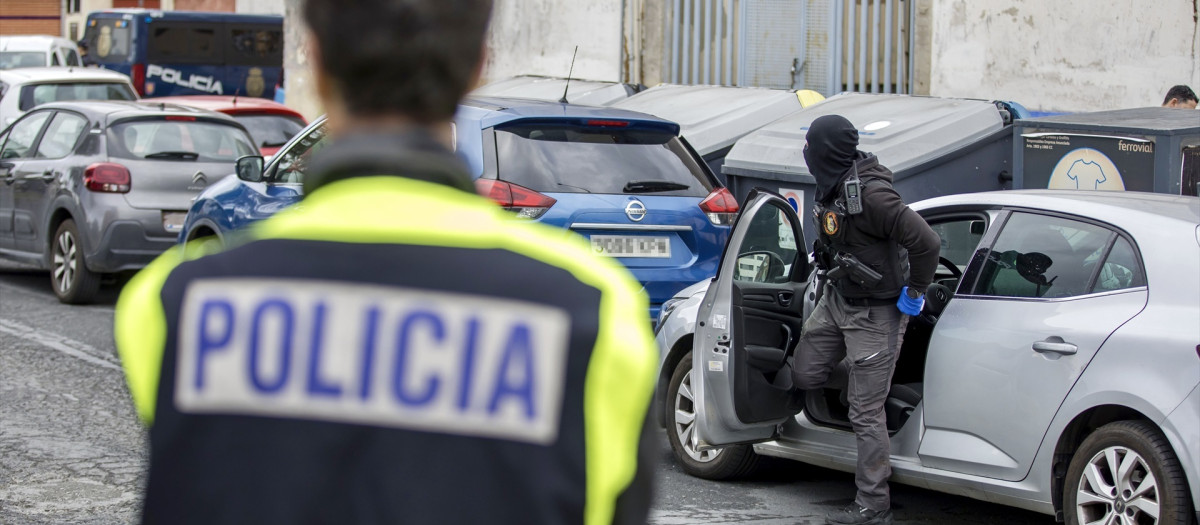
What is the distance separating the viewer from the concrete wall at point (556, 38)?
1609cm

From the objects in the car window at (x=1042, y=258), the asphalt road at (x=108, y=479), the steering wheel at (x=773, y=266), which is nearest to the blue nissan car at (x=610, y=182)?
the asphalt road at (x=108, y=479)

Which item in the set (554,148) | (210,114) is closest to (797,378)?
(554,148)

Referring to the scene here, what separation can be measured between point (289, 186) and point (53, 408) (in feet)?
7.02

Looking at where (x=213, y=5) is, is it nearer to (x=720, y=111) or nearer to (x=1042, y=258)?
(x=720, y=111)

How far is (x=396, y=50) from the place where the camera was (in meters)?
1.41

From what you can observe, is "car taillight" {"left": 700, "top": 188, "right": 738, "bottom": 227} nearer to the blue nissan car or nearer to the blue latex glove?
the blue nissan car

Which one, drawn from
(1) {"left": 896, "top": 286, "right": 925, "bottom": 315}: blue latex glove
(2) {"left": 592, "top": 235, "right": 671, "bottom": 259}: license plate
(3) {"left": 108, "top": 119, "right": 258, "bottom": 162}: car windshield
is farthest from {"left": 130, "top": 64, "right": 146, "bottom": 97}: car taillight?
(1) {"left": 896, "top": 286, "right": 925, "bottom": 315}: blue latex glove

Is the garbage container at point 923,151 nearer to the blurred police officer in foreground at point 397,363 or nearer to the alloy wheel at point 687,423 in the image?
the alloy wheel at point 687,423

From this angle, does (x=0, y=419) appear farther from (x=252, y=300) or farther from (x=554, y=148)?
(x=252, y=300)

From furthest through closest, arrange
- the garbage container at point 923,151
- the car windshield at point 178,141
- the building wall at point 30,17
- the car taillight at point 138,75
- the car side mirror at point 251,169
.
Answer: the building wall at point 30,17, the car taillight at point 138,75, the car windshield at point 178,141, the garbage container at point 923,151, the car side mirror at point 251,169

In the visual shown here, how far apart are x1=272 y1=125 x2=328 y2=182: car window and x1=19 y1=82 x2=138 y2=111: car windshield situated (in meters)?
8.39

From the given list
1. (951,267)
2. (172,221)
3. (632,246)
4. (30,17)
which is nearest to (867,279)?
(951,267)

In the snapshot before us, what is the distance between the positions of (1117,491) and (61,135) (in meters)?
8.94

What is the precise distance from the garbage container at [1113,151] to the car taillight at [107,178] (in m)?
6.25
